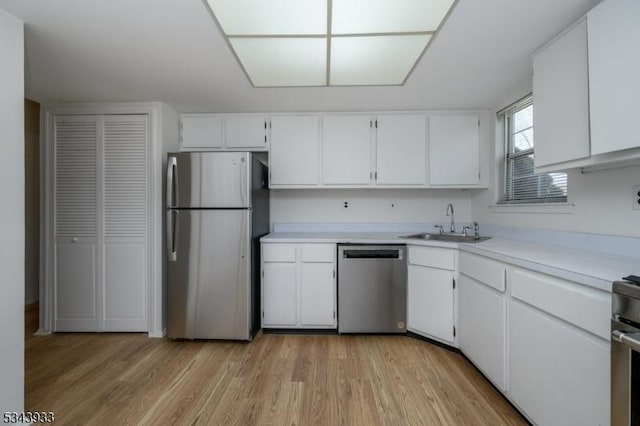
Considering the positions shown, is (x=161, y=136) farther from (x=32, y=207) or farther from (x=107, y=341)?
(x=32, y=207)

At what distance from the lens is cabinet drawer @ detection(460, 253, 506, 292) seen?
165 centimetres

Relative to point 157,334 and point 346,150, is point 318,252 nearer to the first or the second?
point 346,150

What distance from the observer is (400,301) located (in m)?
2.49

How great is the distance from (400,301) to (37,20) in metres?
3.11

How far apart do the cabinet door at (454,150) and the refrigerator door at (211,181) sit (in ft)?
6.11

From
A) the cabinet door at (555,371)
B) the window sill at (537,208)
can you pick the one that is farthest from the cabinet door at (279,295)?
the window sill at (537,208)

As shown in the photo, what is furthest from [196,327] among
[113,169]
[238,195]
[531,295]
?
[531,295]

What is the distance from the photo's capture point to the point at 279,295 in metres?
2.57

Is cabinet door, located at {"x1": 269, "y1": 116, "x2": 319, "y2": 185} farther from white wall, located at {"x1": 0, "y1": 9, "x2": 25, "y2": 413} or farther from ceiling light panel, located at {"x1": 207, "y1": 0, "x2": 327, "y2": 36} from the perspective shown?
white wall, located at {"x1": 0, "y1": 9, "x2": 25, "y2": 413}

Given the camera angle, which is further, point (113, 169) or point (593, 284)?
point (113, 169)

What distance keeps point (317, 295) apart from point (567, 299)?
1799mm

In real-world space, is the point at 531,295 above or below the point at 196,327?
above

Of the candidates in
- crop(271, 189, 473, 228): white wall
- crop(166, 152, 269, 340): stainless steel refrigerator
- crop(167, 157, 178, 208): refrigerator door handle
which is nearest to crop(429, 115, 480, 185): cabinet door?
crop(271, 189, 473, 228): white wall

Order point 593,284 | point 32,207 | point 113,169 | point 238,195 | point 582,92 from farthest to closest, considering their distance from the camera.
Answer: point 32,207 → point 113,169 → point 238,195 → point 582,92 → point 593,284
